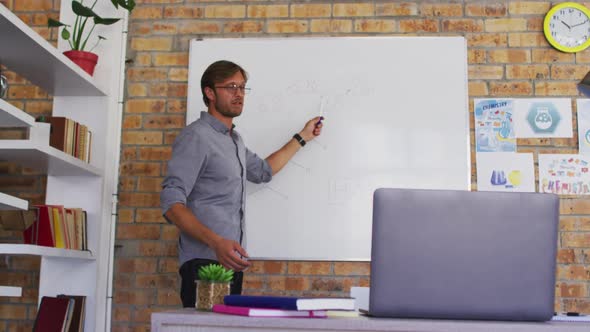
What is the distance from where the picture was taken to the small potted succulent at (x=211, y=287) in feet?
5.29

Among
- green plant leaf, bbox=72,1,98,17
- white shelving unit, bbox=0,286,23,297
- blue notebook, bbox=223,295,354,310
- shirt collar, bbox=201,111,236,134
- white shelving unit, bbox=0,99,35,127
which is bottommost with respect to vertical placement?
white shelving unit, bbox=0,286,23,297

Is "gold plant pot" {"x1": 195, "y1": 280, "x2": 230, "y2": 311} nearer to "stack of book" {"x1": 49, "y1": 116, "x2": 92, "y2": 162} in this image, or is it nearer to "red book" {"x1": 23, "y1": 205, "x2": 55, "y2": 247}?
"red book" {"x1": 23, "y1": 205, "x2": 55, "y2": 247}

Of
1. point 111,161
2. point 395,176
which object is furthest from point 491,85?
point 111,161

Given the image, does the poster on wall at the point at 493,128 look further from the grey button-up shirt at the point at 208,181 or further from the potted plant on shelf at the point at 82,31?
the potted plant on shelf at the point at 82,31

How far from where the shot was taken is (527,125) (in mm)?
3453

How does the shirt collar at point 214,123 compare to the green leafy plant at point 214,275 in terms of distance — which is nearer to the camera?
the green leafy plant at point 214,275

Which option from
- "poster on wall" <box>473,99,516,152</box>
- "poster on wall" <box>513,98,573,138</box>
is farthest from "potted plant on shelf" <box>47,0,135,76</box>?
"poster on wall" <box>513,98,573,138</box>

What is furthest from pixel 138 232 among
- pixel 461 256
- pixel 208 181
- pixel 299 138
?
pixel 461 256

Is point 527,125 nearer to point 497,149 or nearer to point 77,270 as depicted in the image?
point 497,149

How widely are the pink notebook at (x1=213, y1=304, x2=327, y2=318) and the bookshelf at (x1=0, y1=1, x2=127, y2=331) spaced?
1.81m

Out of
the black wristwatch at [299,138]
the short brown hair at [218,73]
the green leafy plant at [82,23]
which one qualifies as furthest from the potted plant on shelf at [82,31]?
the black wristwatch at [299,138]

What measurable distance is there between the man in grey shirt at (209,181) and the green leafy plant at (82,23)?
668mm

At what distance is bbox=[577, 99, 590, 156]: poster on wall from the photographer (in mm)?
3424

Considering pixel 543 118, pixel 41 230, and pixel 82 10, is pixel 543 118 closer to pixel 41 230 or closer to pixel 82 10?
pixel 82 10
